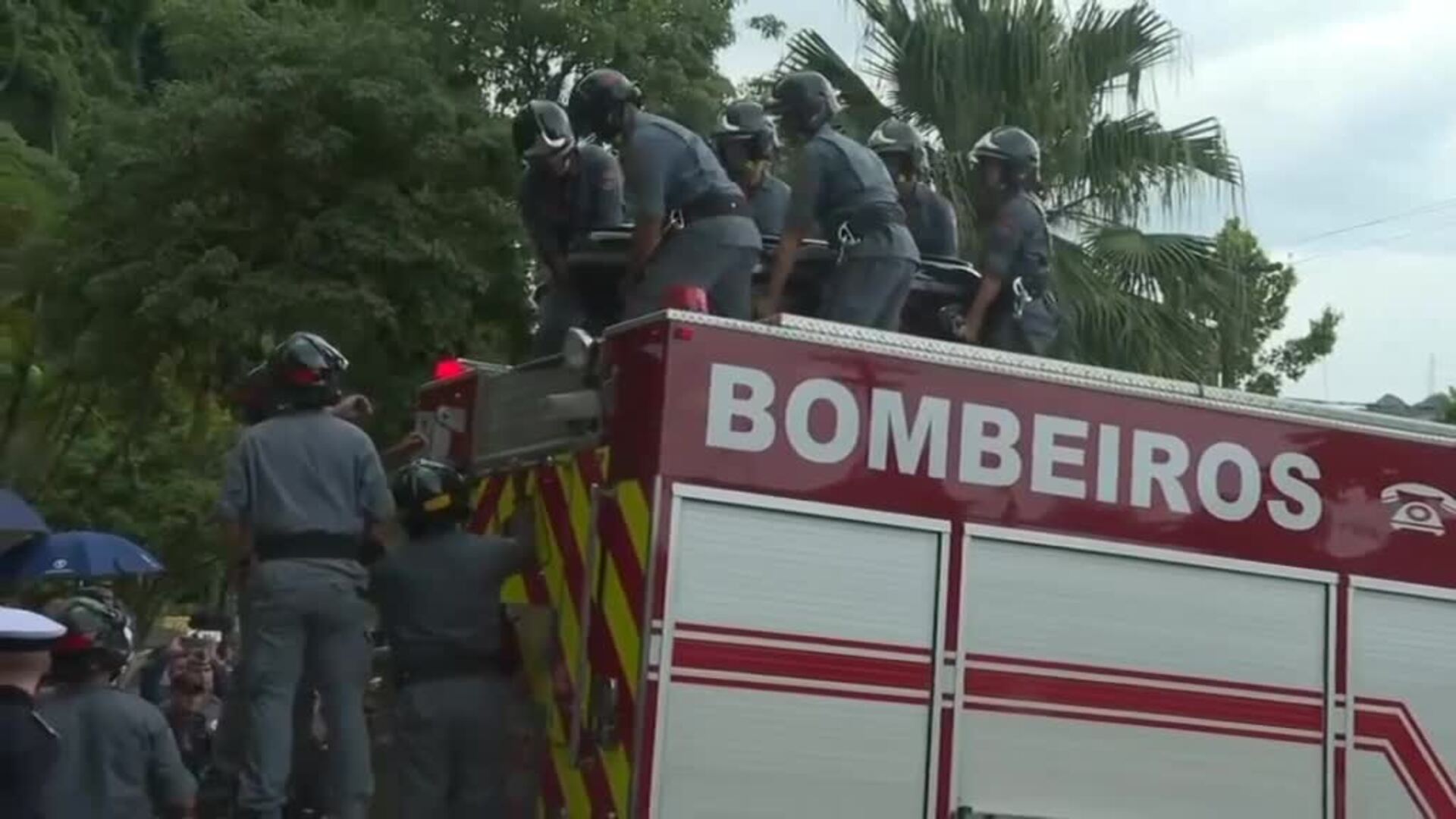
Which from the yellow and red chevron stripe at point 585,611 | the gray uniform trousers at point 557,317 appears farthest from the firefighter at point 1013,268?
the yellow and red chevron stripe at point 585,611

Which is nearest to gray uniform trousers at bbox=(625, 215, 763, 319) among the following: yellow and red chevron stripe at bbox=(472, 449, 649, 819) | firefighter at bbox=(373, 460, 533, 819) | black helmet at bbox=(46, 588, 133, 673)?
yellow and red chevron stripe at bbox=(472, 449, 649, 819)

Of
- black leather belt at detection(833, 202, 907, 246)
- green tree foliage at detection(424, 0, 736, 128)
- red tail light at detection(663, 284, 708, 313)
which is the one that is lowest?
red tail light at detection(663, 284, 708, 313)

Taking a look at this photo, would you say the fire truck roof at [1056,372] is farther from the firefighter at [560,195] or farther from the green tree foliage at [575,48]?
the green tree foliage at [575,48]

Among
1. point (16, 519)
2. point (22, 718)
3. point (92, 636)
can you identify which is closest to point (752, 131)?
point (92, 636)

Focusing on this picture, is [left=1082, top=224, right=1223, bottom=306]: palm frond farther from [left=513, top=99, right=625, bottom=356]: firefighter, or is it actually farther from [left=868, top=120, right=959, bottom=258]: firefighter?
[left=513, top=99, right=625, bottom=356]: firefighter

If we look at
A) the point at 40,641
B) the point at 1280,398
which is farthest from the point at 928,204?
the point at 40,641

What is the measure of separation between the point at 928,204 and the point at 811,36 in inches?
377

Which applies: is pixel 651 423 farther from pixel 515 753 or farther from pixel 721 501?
pixel 515 753

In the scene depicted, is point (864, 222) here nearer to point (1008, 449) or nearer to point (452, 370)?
point (1008, 449)

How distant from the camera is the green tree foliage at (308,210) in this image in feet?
56.4

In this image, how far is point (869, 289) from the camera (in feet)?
30.0

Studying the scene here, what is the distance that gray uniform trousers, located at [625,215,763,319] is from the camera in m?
8.73

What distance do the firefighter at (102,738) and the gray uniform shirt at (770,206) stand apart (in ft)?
10.6

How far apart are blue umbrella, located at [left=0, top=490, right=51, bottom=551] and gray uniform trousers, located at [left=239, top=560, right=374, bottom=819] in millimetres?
10040
